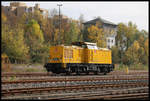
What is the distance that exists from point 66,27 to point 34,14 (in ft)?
40.2

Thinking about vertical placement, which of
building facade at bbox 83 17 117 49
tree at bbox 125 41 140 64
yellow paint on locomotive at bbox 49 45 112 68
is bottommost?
tree at bbox 125 41 140 64

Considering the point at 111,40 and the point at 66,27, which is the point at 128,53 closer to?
the point at 111,40

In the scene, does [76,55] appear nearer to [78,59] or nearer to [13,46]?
[78,59]

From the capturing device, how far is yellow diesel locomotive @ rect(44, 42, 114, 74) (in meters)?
22.9

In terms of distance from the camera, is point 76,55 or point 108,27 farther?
point 108,27

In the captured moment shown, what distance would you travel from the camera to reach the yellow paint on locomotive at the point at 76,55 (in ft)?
75.7

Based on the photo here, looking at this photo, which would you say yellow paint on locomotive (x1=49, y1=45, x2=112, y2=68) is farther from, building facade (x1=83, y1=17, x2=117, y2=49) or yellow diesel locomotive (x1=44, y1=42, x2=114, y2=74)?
building facade (x1=83, y1=17, x2=117, y2=49)

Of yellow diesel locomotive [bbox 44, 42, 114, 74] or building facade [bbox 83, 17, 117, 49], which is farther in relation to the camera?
building facade [bbox 83, 17, 117, 49]

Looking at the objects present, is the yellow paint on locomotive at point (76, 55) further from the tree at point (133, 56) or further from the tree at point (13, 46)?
the tree at point (133, 56)

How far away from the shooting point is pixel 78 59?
24.4 metres

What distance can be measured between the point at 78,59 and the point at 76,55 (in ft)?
1.69

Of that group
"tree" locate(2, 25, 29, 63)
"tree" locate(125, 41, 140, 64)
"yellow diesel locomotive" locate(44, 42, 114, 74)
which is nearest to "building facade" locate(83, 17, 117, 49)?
"tree" locate(125, 41, 140, 64)

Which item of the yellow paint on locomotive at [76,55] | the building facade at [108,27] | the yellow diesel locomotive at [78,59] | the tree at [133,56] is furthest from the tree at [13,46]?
the building facade at [108,27]

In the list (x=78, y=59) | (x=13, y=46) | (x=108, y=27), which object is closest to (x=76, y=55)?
(x=78, y=59)
